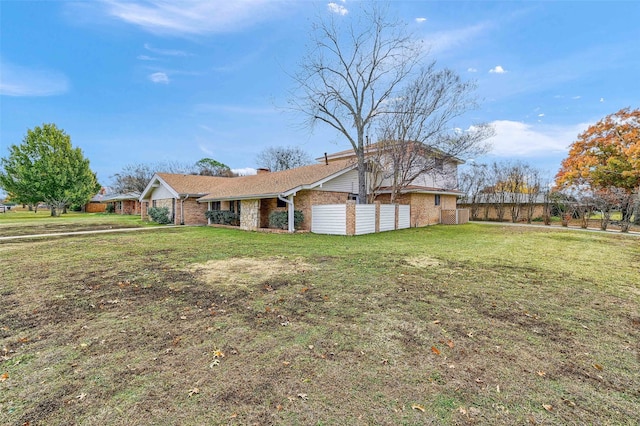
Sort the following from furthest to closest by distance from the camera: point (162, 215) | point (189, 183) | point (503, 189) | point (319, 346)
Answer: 1. point (503, 189)
2. point (189, 183)
3. point (162, 215)
4. point (319, 346)

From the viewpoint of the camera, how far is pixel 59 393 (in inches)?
98.3

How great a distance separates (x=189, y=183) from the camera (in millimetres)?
23219

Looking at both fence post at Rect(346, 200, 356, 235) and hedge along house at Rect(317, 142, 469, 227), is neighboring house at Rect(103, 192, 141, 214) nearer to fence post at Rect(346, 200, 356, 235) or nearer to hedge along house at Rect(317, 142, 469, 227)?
hedge along house at Rect(317, 142, 469, 227)

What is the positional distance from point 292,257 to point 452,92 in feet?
46.1

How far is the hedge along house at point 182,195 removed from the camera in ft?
70.1

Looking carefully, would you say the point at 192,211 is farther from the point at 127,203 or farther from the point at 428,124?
the point at 127,203

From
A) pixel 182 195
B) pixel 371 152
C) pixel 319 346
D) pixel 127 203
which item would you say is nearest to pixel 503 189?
pixel 371 152

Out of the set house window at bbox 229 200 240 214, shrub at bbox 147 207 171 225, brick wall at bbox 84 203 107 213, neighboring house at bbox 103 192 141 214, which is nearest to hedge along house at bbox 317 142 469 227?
house window at bbox 229 200 240 214

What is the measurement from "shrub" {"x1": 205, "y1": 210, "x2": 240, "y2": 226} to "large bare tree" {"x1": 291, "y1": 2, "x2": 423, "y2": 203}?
8.10 meters

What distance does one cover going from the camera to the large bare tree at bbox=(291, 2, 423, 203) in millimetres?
16828

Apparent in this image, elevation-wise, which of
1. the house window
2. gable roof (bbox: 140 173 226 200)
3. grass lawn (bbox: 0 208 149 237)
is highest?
gable roof (bbox: 140 173 226 200)

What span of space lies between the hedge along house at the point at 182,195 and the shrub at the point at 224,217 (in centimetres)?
204

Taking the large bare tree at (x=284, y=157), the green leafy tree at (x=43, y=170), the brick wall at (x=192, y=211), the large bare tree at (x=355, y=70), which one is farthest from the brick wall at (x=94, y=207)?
the large bare tree at (x=355, y=70)

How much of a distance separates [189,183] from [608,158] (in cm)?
3257
